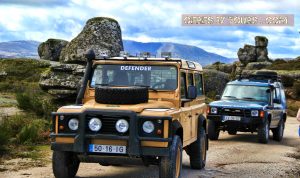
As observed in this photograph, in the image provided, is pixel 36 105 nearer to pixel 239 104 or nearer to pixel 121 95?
pixel 239 104

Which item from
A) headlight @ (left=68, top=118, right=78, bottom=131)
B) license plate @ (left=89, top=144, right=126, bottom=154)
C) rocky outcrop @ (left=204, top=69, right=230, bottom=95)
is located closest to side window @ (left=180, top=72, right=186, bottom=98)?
license plate @ (left=89, top=144, right=126, bottom=154)

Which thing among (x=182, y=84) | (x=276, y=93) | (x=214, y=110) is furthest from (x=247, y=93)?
(x=182, y=84)

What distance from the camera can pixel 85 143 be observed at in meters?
7.85

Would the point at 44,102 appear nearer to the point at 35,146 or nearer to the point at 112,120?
the point at 35,146

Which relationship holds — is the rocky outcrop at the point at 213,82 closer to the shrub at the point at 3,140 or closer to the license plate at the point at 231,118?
the license plate at the point at 231,118

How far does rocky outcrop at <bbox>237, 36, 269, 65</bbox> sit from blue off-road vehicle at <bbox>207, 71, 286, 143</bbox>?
2376 inches

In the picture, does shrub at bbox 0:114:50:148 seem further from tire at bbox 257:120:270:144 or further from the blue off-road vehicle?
tire at bbox 257:120:270:144

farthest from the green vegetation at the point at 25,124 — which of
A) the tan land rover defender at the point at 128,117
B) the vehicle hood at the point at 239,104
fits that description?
the vehicle hood at the point at 239,104

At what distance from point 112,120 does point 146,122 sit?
0.51 meters

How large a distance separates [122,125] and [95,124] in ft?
1.34

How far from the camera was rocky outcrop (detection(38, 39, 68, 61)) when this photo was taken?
39594 mm

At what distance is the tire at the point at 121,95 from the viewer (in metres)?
8.34

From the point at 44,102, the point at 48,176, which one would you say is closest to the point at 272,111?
the point at 44,102

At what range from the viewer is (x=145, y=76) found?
360 inches
